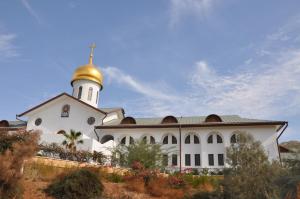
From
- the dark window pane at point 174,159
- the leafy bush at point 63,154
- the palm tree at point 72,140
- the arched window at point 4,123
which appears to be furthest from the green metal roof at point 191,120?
the arched window at point 4,123

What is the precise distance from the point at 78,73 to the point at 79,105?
18.6ft

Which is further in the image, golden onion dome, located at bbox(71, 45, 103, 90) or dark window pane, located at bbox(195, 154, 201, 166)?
golden onion dome, located at bbox(71, 45, 103, 90)

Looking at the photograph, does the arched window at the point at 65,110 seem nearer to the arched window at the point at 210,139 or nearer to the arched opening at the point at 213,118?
the arched opening at the point at 213,118

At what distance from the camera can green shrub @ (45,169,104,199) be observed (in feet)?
38.4

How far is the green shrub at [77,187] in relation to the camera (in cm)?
1171

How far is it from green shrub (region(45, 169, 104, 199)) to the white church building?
14.1m

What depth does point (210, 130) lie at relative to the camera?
28578mm

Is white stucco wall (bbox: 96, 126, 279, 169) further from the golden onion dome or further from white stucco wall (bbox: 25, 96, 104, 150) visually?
the golden onion dome

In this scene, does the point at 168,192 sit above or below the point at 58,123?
below

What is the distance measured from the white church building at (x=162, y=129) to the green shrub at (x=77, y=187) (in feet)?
46.2

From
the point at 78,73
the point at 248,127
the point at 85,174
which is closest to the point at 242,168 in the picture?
the point at 85,174

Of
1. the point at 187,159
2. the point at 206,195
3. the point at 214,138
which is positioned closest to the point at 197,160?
the point at 187,159

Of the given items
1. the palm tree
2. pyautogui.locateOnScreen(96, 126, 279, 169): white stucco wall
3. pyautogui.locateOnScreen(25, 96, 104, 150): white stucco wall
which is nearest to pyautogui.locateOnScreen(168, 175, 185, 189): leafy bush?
the palm tree

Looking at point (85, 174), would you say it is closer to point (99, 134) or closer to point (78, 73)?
point (99, 134)
